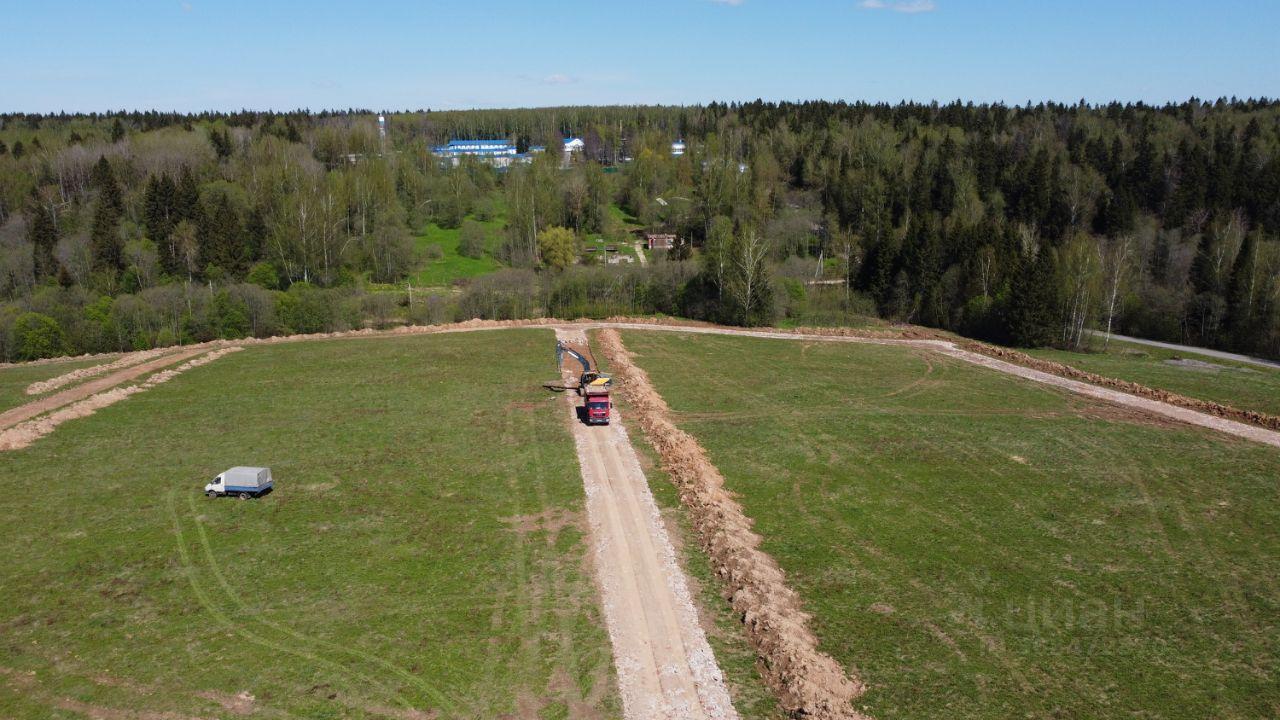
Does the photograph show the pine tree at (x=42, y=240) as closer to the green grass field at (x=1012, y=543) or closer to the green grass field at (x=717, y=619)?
the green grass field at (x=1012, y=543)

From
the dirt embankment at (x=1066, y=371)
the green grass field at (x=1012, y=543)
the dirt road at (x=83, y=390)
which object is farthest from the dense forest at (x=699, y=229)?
the green grass field at (x=1012, y=543)

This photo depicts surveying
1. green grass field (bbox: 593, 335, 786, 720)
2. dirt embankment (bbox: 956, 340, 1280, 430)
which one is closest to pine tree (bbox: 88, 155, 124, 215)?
green grass field (bbox: 593, 335, 786, 720)

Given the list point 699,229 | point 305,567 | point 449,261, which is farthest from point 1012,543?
point 449,261

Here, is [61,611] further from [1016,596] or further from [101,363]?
[101,363]

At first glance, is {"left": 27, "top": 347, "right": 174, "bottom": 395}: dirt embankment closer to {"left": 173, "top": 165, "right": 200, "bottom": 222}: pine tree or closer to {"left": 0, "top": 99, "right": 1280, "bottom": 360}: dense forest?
{"left": 0, "top": 99, "right": 1280, "bottom": 360}: dense forest

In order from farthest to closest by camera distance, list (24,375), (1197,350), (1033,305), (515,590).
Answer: (1197,350), (1033,305), (24,375), (515,590)

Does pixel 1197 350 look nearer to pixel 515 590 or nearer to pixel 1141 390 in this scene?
pixel 1141 390

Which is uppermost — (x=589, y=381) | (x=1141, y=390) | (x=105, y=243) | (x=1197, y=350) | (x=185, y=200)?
(x=185, y=200)
